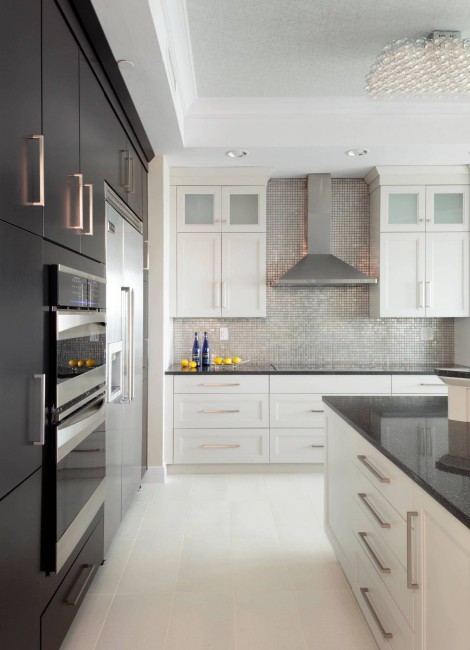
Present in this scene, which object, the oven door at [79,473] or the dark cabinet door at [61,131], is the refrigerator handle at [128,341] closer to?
the oven door at [79,473]

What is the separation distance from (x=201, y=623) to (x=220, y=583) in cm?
30

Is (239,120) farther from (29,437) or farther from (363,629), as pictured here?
(363,629)

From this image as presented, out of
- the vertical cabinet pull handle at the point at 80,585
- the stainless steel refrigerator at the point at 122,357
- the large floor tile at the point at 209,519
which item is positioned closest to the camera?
the vertical cabinet pull handle at the point at 80,585

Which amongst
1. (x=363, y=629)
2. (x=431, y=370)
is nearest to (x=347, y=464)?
(x=363, y=629)

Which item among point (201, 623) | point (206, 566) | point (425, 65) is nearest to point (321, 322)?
point (425, 65)

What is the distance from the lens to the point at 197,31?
2584 mm

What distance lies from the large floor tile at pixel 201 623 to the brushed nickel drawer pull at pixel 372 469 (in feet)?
2.74

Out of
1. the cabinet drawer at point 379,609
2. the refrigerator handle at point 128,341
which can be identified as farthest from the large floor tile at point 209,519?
the cabinet drawer at point 379,609

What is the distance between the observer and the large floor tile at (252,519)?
8.90ft

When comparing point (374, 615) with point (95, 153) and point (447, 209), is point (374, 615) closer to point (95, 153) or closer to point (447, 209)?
point (95, 153)

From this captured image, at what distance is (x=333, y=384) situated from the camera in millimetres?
3740

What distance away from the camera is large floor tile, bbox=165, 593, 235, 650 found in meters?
1.79

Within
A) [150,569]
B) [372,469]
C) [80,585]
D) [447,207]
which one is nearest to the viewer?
[372,469]

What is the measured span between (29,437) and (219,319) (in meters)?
3.01
